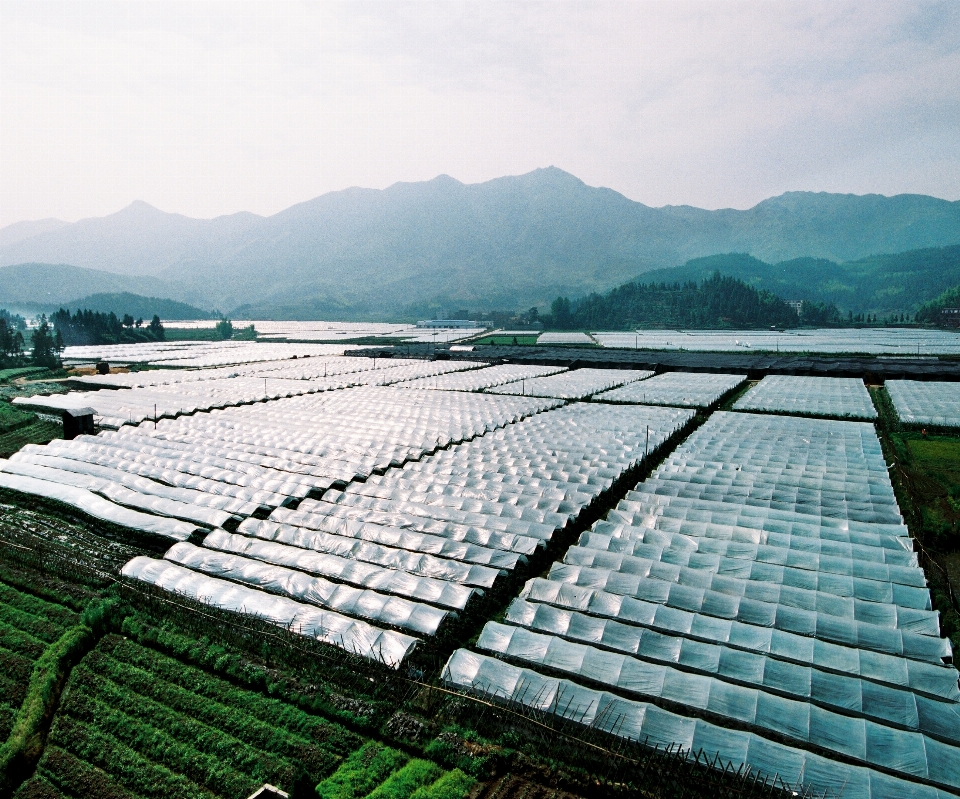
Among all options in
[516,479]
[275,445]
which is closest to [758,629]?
[516,479]

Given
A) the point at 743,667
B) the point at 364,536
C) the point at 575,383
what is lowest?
the point at 743,667

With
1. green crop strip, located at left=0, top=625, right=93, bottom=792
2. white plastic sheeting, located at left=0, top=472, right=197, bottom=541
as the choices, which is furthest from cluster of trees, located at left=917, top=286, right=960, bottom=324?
green crop strip, located at left=0, top=625, right=93, bottom=792

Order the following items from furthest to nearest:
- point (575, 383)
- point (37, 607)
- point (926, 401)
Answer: point (575, 383) → point (926, 401) → point (37, 607)

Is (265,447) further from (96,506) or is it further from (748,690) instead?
(748,690)

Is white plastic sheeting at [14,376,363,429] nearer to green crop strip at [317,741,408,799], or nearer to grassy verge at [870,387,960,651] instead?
green crop strip at [317,741,408,799]

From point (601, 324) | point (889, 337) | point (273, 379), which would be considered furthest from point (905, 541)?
point (601, 324)

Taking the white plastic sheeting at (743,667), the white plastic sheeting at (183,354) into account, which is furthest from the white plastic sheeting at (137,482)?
the white plastic sheeting at (183,354)

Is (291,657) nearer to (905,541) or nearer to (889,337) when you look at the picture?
(905,541)
